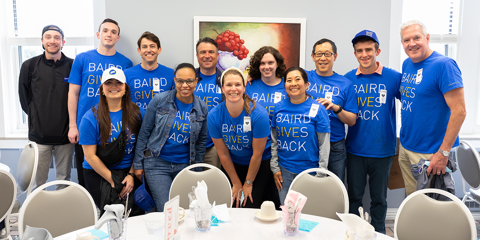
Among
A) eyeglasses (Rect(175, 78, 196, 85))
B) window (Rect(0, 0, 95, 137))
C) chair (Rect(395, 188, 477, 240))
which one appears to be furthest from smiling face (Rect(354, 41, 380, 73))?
window (Rect(0, 0, 95, 137))

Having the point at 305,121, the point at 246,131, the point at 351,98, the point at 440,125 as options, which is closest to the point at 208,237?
the point at 246,131

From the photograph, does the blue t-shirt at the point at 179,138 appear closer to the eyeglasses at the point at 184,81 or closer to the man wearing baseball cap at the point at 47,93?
the eyeglasses at the point at 184,81

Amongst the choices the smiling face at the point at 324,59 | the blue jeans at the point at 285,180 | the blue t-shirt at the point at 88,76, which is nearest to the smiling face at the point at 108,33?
the blue t-shirt at the point at 88,76

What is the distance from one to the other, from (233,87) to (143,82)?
1077 millimetres

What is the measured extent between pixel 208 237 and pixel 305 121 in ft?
3.96

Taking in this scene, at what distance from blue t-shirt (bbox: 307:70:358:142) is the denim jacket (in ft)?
3.37

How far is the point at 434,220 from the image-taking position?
5.25ft

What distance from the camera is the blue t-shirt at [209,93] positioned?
8.91 ft

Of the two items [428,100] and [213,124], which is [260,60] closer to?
[213,124]

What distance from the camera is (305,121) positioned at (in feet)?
7.47

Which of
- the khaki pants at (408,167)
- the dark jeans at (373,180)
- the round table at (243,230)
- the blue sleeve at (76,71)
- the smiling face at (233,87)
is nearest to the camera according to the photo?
the round table at (243,230)

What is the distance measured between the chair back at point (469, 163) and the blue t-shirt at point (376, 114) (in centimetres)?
67

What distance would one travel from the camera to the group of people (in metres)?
2.26

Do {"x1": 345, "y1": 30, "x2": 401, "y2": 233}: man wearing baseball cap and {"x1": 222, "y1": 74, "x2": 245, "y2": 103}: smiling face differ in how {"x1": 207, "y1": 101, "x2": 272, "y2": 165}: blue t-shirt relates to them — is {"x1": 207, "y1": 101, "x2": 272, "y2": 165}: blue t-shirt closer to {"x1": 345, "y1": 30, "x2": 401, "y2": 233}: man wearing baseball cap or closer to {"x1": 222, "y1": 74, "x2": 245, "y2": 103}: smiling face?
{"x1": 222, "y1": 74, "x2": 245, "y2": 103}: smiling face
